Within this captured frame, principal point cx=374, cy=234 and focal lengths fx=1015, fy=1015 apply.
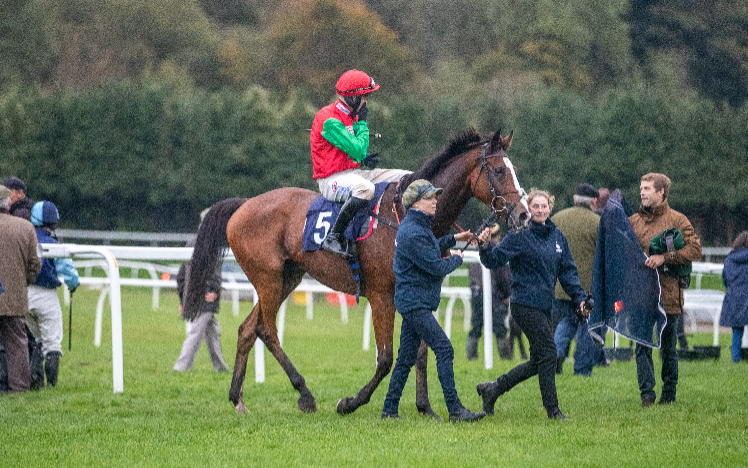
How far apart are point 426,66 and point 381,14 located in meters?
3.04

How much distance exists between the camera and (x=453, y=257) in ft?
20.5

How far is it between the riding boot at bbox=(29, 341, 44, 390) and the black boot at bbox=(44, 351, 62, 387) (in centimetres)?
8

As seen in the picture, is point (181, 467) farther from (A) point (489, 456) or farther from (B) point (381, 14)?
(B) point (381, 14)

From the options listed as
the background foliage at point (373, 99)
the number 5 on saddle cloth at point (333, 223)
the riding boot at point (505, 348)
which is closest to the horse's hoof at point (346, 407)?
the number 5 on saddle cloth at point (333, 223)

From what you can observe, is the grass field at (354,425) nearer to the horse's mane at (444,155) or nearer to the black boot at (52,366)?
the black boot at (52,366)

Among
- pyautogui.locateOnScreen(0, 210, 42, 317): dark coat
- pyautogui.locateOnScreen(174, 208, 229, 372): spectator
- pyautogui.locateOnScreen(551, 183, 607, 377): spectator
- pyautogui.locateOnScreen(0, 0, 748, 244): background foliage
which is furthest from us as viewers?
pyautogui.locateOnScreen(0, 0, 748, 244): background foliage

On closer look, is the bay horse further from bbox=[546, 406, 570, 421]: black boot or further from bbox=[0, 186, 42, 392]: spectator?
bbox=[0, 186, 42, 392]: spectator

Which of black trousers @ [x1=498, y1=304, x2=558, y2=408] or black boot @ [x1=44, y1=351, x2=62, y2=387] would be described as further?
black boot @ [x1=44, y1=351, x2=62, y2=387]

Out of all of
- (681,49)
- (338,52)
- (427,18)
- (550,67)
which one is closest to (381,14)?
(427,18)

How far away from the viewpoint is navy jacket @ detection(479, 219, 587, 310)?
6.50m

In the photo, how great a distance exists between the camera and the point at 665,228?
24.0ft

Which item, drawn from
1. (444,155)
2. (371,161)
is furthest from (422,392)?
(371,161)

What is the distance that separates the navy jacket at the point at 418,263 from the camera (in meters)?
6.25

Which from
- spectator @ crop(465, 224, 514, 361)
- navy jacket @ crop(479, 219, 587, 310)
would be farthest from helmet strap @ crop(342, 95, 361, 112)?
spectator @ crop(465, 224, 514, 361)
